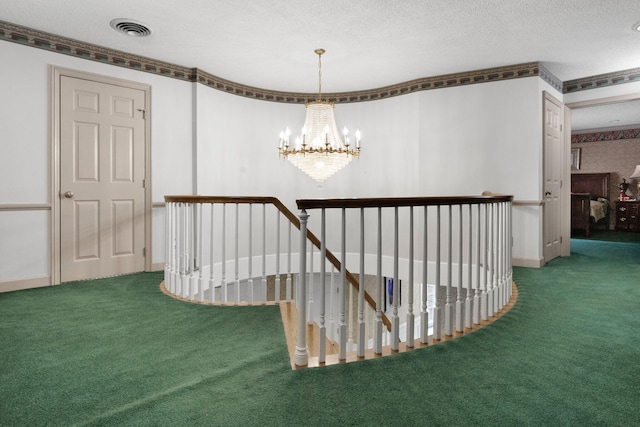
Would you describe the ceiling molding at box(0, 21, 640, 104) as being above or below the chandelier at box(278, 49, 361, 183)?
above

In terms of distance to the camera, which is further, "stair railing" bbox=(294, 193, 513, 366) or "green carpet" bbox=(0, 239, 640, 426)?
"stair railing" bbox=(294, 193, 513, 366)

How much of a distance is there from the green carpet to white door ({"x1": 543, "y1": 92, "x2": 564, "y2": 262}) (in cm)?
215

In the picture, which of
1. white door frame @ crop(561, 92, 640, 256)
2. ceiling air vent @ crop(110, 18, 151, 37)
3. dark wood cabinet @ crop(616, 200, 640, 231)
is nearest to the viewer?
ceiling air vent @ crop(110, 18, 151, 37)

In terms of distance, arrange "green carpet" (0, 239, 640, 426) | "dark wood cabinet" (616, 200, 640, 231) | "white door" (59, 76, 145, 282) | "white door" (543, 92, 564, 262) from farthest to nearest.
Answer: "dark wood cabinet" (616, 200, 640, 231)
"white door" (543, 92, 564, 262)
"white door" (59, 76, 145, 282)
"green carpet" (0, 239, 640, 426)

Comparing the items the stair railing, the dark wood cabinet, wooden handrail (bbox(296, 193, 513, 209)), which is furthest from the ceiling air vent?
the dark wood cabinet

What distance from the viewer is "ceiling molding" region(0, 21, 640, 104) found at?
12.8 feet

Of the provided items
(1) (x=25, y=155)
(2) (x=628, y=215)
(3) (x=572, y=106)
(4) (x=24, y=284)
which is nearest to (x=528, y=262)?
(3) (x=572, y=106)

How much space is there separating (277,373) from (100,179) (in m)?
3.37

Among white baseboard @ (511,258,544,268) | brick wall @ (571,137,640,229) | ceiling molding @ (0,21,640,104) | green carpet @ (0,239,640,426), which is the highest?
ceiling molding @ (0,21,640,104)

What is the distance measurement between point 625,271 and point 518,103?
Answer: 227cm

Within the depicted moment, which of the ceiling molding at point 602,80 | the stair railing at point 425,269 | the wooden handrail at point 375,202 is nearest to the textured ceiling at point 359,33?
the ceiling molding at point 602,80

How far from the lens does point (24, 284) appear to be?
151 inches

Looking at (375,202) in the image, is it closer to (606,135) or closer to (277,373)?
(277,373)

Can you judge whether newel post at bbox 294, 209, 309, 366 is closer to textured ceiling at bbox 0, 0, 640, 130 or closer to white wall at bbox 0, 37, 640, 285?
textured ceiling at bbox 0, 0, 640, 130
